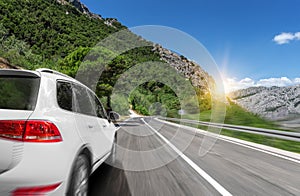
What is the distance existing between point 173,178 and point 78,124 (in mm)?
2697

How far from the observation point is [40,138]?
238 centimetres

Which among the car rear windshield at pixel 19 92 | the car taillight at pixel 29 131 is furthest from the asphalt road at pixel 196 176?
the car rear windshield at pixel 19 92

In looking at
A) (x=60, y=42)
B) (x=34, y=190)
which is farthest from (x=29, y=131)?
(x=60, y=42)

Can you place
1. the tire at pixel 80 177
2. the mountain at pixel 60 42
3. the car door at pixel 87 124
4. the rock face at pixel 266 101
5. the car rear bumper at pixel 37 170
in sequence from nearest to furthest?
the car rear bumper at pixel 37 170 < the tire at pixel 80 177 < the car door at pixel 87 124 < the rock face at pixel 266 101 < the mountain at pixel 60 42

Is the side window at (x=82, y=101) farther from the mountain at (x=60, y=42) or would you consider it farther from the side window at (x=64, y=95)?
the mountain at (x=60, y=42)

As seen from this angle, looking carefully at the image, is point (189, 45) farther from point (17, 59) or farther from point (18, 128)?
point (17, 59)

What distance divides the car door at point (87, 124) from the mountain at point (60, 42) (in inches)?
765

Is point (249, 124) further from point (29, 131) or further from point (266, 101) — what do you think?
point (29, 131)

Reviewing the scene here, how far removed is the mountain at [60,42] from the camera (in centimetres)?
2823

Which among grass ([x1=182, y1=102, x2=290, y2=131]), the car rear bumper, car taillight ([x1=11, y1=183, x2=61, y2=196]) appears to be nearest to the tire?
the car rear bumper

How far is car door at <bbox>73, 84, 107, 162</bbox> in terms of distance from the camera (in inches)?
129

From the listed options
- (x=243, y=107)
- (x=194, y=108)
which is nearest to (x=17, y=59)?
(x=194, y=108)

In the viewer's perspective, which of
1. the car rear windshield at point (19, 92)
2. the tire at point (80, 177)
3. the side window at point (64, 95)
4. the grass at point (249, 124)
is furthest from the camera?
the grass at point (249, 124)

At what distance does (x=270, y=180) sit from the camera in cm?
500
